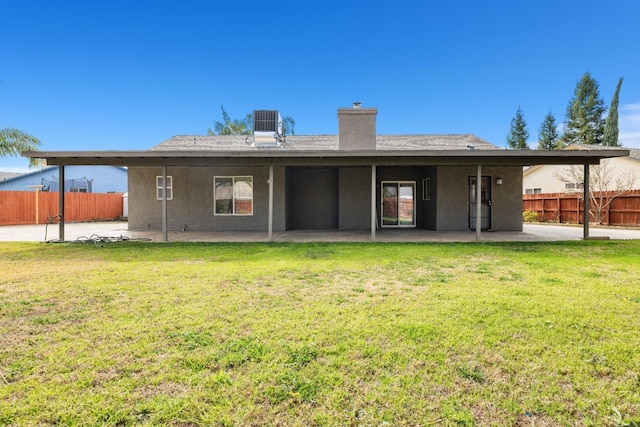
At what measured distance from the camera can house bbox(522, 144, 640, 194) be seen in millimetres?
17688

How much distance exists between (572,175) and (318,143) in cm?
1492

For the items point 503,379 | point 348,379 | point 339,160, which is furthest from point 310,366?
point 339,160

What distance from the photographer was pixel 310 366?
240 centimetres

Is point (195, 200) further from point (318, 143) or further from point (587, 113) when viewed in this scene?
point (587, 113)

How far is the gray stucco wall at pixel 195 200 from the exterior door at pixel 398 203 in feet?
13.4

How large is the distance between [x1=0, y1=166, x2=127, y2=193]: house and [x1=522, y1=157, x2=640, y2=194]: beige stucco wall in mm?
31693

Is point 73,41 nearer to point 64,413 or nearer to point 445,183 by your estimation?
point 445,183

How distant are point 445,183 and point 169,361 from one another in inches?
435

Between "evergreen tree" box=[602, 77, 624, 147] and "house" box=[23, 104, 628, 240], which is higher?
"evergreen tree" box=[602, 77, 624, 147]

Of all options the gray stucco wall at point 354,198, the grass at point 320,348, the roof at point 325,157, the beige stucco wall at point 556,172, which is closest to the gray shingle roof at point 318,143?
the gray stucco wall at point 354,198

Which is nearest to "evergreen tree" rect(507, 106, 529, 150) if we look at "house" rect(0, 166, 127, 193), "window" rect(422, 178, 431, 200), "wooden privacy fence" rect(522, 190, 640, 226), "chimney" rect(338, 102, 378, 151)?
"wooden privacy fence" rect(522, 190, 640, 226)

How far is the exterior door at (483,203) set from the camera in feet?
39.3

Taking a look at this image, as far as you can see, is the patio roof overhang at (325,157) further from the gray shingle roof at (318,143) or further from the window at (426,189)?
the gray shingle roof at (318,143)

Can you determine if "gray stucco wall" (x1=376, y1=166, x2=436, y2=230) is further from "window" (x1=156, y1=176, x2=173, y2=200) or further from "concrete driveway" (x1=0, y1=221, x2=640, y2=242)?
"window" (x1=156, y1=176, x2=173, y2=200)
